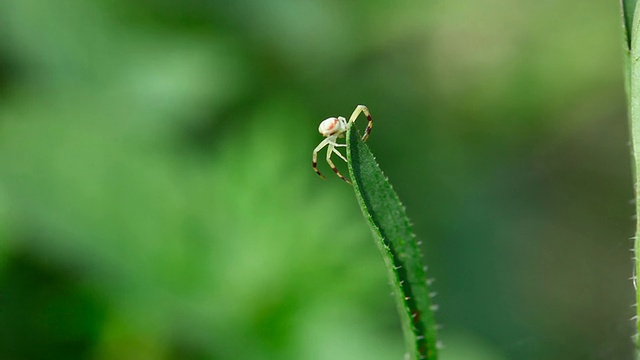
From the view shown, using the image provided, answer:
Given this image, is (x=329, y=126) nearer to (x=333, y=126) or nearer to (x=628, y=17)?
→ (x=333, y=126)

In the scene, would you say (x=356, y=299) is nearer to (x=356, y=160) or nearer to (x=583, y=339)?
(x=583, y=339)

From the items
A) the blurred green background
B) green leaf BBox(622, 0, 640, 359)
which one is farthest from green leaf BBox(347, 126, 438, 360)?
the blurred green background

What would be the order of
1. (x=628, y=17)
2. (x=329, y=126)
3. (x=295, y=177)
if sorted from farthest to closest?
(x=295, y=177)
(x=329, y=126)
(x=628, y=17)

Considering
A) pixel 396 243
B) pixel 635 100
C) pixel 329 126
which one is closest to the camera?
pixel 635 100

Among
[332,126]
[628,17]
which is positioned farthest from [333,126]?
[628,17]

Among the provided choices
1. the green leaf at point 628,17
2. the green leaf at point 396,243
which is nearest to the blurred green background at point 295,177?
the green leaf at point 396,243
